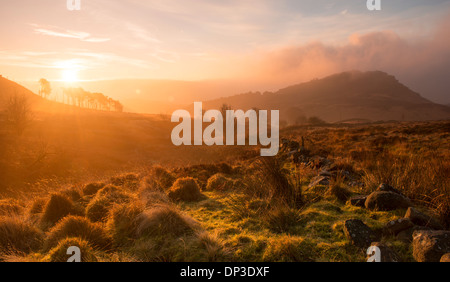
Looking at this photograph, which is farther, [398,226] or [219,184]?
[219,184]

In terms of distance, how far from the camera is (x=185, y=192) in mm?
7664

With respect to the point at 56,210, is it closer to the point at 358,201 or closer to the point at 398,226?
the point at 358,201

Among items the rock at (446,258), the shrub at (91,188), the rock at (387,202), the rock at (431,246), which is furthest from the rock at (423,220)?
the shrub at (91,188)

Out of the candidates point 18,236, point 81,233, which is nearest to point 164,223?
point 81,233

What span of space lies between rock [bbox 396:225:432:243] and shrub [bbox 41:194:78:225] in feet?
25.6

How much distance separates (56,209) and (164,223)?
3901 mm

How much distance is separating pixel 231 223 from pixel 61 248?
328 centimetres

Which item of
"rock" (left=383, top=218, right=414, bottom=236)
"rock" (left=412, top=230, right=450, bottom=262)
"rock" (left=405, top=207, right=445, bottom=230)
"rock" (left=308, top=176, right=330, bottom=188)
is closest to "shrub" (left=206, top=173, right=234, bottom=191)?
"rock" (left=308, top=176, right=330, bottom=188)

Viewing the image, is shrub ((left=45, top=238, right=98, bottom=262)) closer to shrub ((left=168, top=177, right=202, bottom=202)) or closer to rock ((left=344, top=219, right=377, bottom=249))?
shrub ((left=168, top=177, right=202, bottom=202))

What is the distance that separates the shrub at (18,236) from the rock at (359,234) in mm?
6107

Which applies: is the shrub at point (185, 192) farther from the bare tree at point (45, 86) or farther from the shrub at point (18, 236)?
the bare tree at point (45, 86)

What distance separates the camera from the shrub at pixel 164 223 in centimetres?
506
